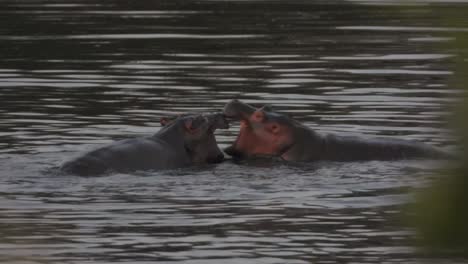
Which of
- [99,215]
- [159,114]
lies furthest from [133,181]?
[159,114]

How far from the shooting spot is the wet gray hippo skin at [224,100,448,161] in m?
8.69

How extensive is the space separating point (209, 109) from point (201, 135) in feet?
7.86

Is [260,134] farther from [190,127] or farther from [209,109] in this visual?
[209,109]

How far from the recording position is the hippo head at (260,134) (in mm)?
9008

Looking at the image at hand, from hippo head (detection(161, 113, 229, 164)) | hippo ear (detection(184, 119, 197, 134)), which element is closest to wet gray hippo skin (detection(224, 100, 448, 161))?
hippo head (detection(161, 113, 229, 164))

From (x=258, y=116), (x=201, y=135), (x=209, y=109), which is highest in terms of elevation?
(x=258, y=116)

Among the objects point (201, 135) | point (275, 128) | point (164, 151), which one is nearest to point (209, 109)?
point (275, 128)

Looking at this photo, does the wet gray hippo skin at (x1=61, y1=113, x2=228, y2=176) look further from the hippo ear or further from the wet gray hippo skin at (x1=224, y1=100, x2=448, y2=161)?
the wet gray hippo skin at (x1=224, y1=100, x2=448, y2=161)

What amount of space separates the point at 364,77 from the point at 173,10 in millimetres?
8225

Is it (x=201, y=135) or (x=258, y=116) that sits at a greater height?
(x=258, y=116)

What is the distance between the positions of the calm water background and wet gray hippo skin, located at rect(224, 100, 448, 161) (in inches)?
10.1

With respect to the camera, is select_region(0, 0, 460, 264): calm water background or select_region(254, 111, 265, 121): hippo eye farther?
select_region(254, 111, 265, 121): hippo eye

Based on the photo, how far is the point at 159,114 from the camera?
11.1 meters

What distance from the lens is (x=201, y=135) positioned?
882cm
